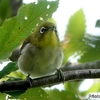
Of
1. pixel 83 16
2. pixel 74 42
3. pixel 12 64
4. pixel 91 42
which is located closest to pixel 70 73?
pixel 91 42

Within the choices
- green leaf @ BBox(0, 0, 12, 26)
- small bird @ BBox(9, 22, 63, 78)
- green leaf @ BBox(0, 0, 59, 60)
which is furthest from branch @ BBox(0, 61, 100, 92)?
green leaf @ BBox(0, 0, 12, 26)

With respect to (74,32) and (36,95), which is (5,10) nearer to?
(74,32)

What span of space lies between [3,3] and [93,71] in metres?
1.73

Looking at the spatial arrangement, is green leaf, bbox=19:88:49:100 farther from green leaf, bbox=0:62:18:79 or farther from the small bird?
the small bird

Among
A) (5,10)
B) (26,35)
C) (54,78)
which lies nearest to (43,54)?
(54,78)

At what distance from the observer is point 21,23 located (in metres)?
1.59

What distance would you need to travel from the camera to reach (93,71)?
5.44 feet

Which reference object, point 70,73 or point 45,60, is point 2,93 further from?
point 45,60

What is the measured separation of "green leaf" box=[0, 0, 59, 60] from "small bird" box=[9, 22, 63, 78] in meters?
0.66

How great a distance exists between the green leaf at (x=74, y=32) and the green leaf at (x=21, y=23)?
2.59 ft

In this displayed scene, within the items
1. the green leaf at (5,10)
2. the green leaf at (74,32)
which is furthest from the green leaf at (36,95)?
the green leaf at (5,10)

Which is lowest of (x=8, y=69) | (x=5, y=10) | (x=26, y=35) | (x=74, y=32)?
(x=8, y=69)

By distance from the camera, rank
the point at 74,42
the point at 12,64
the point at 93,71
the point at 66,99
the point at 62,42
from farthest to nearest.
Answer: the point at 62,42 → the point at 74,42 → the point at 66,99 → the point at 93,71 → the point at 12,64

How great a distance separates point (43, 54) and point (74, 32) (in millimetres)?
343
